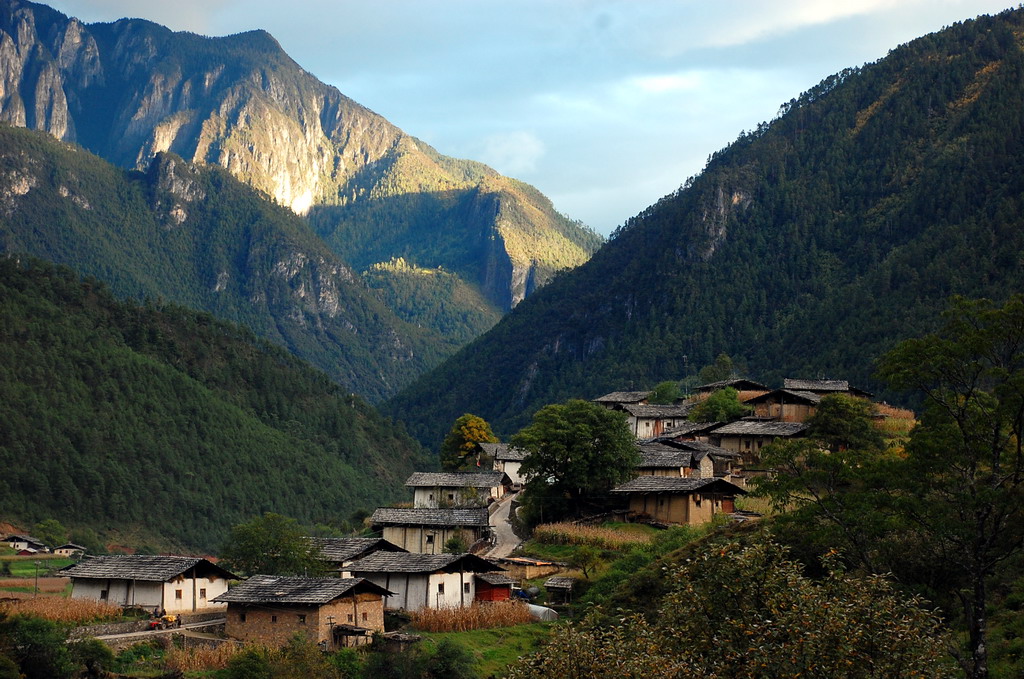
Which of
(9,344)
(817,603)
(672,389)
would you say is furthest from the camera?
(9,344)

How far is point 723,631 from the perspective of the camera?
2580 cm

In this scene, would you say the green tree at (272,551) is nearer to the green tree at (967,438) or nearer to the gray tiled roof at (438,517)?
the gray tiled roof at (438,517)

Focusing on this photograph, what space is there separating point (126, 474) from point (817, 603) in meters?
138

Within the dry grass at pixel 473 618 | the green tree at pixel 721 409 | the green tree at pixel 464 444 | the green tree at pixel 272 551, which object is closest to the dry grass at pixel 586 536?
the dry grass at pixel 473 618

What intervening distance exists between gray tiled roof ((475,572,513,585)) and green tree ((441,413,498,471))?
49.3 m

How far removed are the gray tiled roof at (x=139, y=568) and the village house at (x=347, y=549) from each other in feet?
17.6

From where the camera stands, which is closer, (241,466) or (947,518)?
(947,518)

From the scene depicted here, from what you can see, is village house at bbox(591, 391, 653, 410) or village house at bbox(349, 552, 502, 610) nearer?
village house at bbox(349, 552, 502, 610)

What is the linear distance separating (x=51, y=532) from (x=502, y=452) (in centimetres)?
5115

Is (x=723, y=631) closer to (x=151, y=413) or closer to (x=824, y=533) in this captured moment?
(x=824, y=533)

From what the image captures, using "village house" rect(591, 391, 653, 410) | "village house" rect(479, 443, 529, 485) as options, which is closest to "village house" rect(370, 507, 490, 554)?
"village house" rect(479, 443, 529, 485)

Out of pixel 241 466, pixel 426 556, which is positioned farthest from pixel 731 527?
pixel 241 466

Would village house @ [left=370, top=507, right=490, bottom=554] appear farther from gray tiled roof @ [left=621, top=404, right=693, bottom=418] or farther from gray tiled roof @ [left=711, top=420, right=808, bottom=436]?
gray tiled roof @ [left=621, top=404, right=693, bottom=418]

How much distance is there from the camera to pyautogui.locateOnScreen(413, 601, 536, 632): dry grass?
55.2 m
